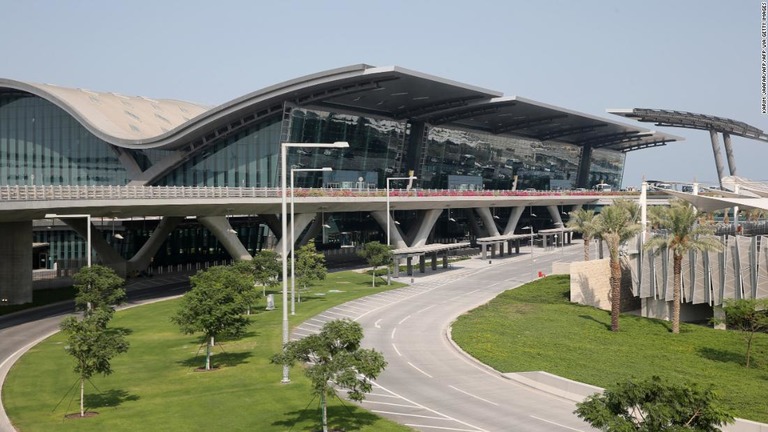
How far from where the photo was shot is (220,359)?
4234cm

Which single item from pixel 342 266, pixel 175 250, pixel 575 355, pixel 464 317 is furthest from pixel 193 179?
pixel 575 355

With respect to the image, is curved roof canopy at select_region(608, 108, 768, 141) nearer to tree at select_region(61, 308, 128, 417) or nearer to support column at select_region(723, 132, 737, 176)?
support column at select_region(723, 132, 737, 176)

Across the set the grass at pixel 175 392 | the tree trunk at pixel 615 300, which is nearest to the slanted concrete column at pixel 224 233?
the grass at pixel 175 392

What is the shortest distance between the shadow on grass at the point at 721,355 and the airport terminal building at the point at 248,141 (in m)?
45.9

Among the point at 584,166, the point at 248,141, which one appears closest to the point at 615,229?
the point at 248,141

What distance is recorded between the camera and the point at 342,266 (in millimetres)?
94500

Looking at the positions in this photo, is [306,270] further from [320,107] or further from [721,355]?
[320,107]

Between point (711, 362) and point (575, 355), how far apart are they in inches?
299

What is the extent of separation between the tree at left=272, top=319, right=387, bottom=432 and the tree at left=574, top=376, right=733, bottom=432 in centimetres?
922

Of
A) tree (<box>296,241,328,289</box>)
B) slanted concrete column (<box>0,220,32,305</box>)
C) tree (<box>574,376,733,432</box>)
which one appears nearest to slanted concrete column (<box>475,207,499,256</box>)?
tree (<box>296,241,328,289</box>)

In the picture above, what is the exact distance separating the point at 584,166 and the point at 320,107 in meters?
90.8

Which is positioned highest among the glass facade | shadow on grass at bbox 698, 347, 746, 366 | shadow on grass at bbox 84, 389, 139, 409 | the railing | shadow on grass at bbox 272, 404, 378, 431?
the glass facade

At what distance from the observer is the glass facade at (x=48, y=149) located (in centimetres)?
10500

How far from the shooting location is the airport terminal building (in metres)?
93.4
